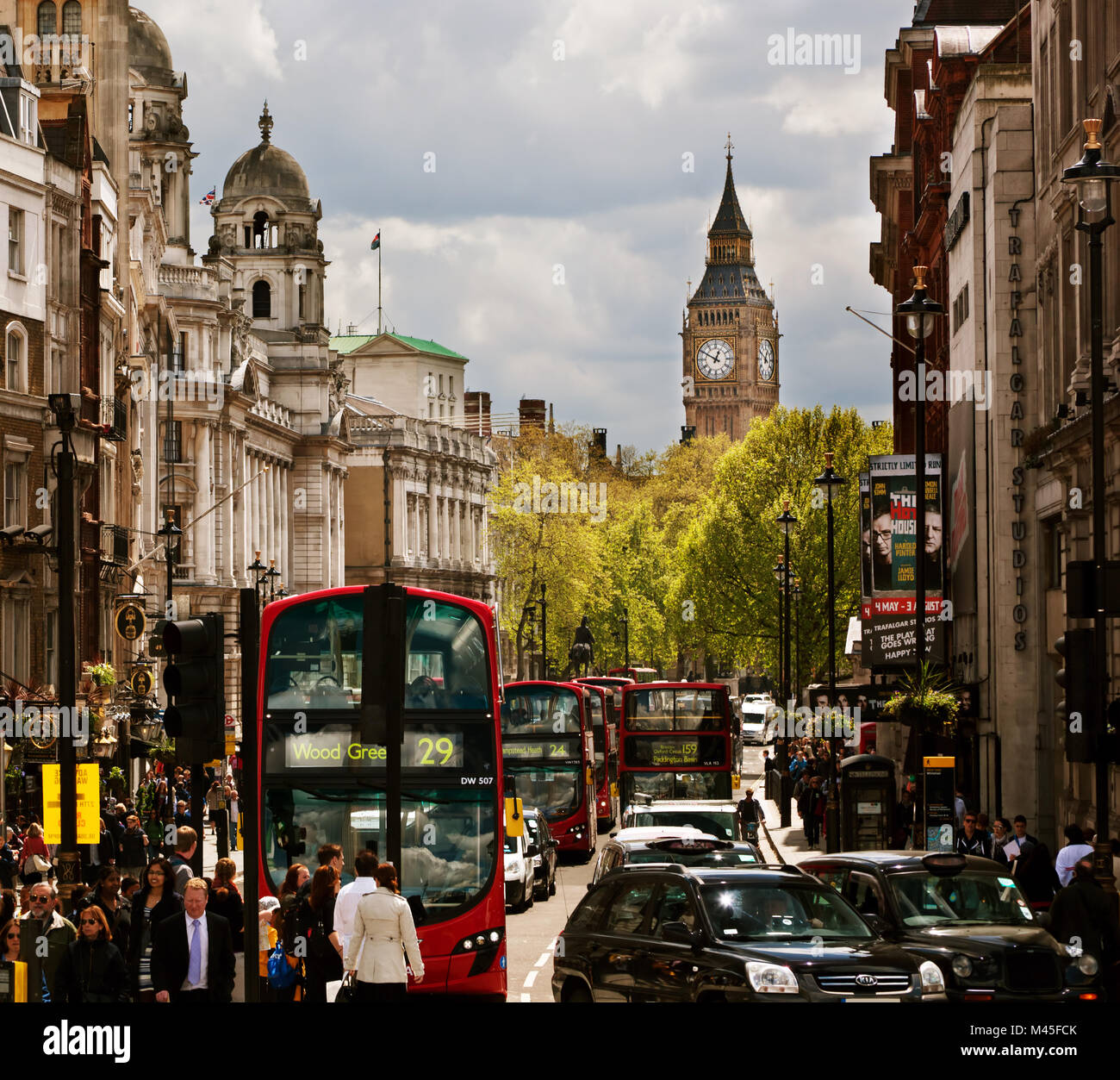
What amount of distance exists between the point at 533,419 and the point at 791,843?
131 m

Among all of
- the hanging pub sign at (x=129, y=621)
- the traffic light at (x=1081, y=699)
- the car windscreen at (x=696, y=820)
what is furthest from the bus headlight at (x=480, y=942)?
the hanging pub sign at (x=129, y=621)

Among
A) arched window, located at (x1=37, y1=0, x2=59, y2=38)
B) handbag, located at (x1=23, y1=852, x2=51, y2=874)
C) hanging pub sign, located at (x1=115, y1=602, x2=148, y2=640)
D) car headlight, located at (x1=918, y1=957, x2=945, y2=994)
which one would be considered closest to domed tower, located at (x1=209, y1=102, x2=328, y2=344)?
arched window, located at (x1=37, y1=0, x2=59, y2=38)

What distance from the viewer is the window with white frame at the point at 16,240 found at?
3753 centimetres

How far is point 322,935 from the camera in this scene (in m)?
15.9

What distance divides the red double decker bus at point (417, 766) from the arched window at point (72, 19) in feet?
131

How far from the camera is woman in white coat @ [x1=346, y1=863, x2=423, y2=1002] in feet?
45.1

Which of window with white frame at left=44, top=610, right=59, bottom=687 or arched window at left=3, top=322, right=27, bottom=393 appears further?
window with white frame at left=44, top=610, right=59, bottom=687

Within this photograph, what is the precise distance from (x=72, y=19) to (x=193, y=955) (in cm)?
4532

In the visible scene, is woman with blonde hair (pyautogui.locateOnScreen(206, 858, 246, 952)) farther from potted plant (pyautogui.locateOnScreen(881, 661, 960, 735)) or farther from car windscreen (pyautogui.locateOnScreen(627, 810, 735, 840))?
potted plant (pyautogui.locateOnScreen(881, 661, 960, 735))

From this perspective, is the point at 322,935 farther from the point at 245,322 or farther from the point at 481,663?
the point at 245,322

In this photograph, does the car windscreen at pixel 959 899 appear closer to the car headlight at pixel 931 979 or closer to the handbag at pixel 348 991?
the car headlight at pixel 931 979

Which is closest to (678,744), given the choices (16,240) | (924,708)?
(924,708)

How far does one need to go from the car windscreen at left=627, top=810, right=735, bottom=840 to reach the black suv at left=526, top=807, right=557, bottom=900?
9.53 feet
